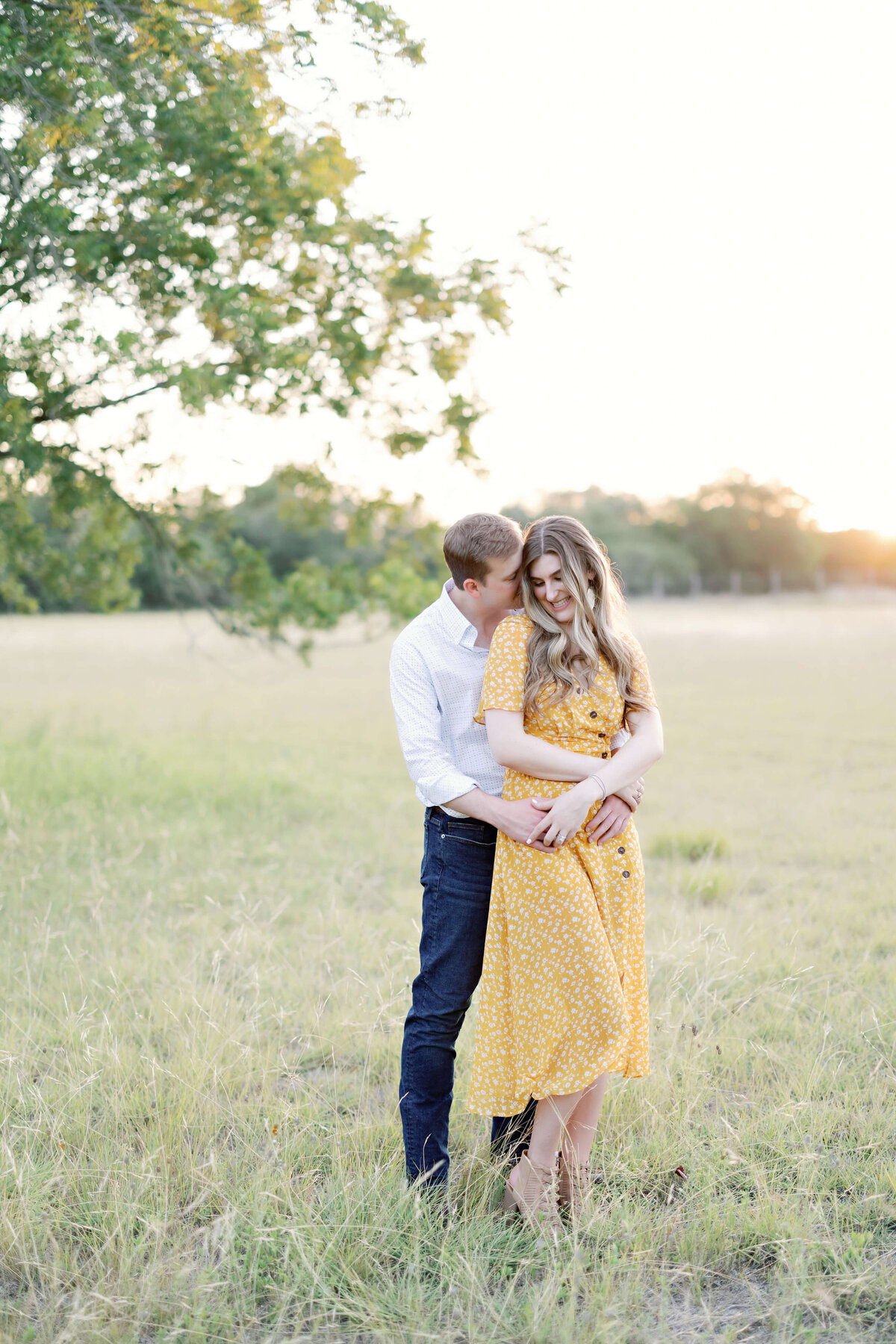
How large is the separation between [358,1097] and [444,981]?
3.10 ft

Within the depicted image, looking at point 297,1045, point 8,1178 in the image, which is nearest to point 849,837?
point 297,1045

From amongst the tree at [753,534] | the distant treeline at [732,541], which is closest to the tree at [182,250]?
the distant treeline at [732,541]

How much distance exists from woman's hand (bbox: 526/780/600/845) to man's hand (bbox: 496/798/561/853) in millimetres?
17

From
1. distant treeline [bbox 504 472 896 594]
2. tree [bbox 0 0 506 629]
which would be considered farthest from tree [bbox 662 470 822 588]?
tree [bbox 0 0 506 629]

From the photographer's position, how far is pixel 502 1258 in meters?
2.58

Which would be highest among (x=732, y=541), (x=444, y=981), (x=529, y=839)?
(x=732, y=541)

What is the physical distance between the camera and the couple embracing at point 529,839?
8.86 ft

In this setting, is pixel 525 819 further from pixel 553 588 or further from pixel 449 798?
pixel 553 588

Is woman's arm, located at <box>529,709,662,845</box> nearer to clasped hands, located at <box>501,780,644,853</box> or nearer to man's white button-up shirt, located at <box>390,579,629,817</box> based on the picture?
clasped hands, located at <box>501,780,644,853</box>

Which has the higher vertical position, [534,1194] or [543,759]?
[543,759]

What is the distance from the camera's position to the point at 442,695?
116 inches

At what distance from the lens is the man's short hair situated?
2.75 metres

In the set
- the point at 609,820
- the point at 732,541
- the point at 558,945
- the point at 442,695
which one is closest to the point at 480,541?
the point at 442,695

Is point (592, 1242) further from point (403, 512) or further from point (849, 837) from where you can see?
point (403, 512)
